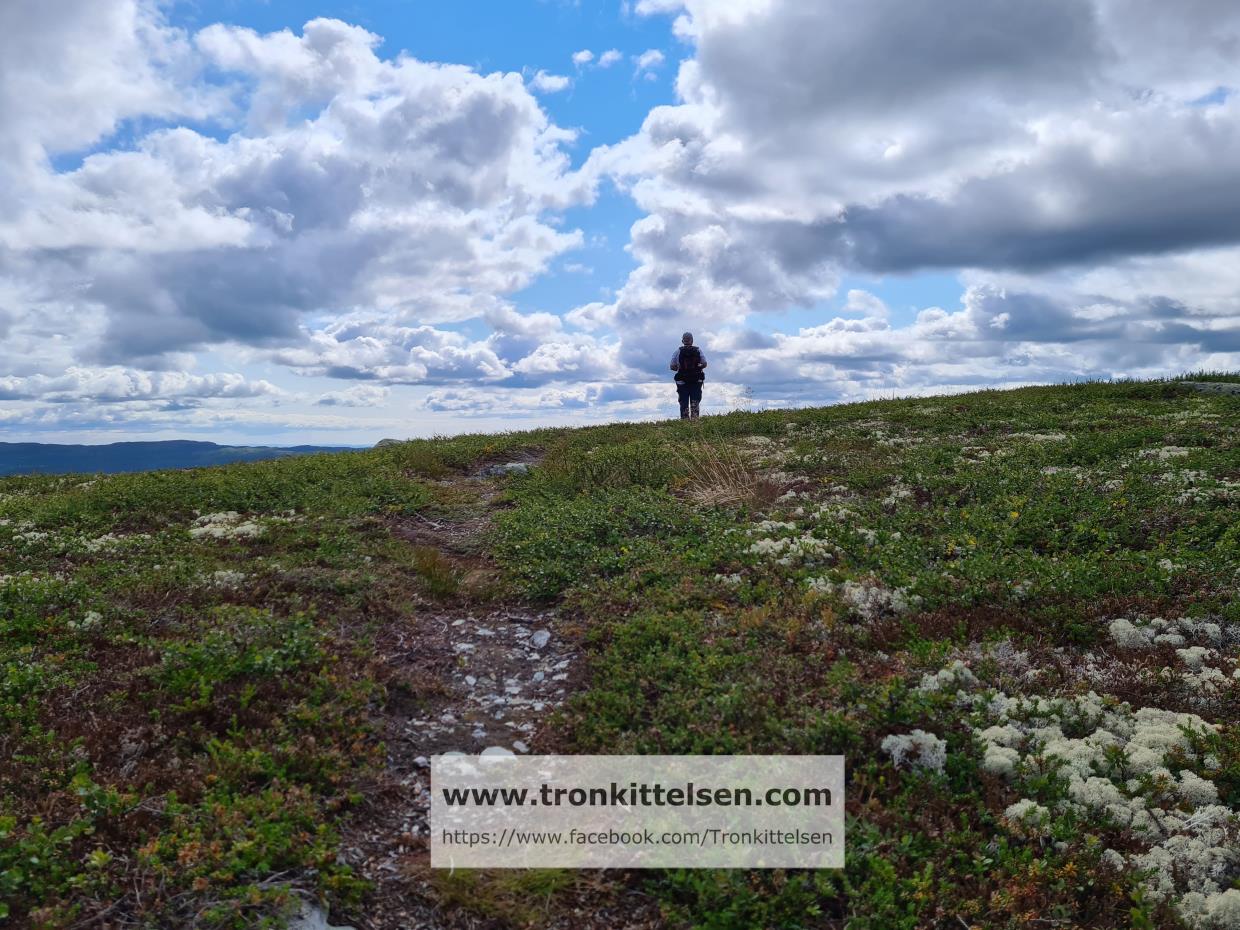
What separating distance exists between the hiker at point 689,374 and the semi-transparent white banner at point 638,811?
73.5 feet

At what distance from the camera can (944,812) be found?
5957mm

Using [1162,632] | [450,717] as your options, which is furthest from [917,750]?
[450,717]

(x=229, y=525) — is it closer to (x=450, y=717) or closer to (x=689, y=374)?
(x=450, y=717)

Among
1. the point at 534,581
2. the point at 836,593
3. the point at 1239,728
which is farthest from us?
the point at 534,581

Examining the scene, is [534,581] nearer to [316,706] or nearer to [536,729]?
[536,729]

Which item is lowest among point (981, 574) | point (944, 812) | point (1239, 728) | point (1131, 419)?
point (944, 812)

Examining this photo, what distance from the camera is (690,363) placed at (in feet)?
94.3

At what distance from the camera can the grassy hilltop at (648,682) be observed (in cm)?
523

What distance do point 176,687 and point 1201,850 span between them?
323 inches

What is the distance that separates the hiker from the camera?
94.3ft

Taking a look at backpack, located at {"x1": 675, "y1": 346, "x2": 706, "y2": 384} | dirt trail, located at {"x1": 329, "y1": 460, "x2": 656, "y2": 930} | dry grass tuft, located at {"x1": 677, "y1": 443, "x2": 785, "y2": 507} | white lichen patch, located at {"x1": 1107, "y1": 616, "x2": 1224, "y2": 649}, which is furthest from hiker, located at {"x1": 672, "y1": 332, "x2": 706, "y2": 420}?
white lichen patch, located at {"x1": 1107, "y1": 616, "x2": 1224, "y2": 649}

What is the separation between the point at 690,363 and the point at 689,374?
1.35ft

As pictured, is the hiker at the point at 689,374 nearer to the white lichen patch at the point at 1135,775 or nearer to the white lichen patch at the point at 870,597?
the white lichen patch at the point at 870,597

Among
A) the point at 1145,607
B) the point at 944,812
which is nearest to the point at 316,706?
the point at 944,812
